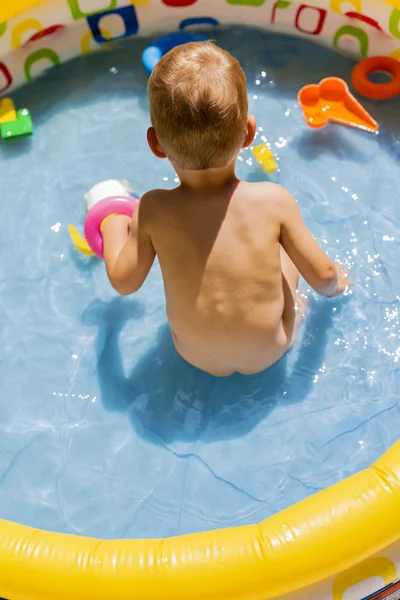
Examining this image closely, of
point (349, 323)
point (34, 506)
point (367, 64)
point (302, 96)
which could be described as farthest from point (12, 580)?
point (367, 64)

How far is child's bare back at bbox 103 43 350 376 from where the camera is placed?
133 centimetres

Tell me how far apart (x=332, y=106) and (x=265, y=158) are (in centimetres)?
33

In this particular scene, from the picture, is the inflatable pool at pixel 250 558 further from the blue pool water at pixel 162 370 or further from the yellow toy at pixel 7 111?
the yellow toy at pixel 7 111

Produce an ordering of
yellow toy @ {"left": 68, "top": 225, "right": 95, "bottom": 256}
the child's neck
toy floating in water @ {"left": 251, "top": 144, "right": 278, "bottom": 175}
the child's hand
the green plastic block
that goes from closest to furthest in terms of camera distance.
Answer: the child's neck → the child's hand → yellow toy @ {"left": 68, "top": 225, "right": 95, "bottom": 256} → toy floating in water @ {"left": 251, "top": 144, "right": 278, "bottom": 175} → the green plastic block

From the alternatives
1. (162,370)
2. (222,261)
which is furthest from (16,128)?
(222,261)

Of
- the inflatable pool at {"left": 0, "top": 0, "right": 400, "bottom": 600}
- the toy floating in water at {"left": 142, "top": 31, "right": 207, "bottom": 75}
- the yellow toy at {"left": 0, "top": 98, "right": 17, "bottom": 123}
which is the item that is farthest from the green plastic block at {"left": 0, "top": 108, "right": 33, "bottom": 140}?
the inflatable pool at {"left": 0, "top": 0, "right": 400, "bottom": 600}

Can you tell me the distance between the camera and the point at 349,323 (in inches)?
83.7

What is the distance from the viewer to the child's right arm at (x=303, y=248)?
5.10ft

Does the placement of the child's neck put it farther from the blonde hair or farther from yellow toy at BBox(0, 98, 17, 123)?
yellow toy at BBox(0, 98, 17, 123)

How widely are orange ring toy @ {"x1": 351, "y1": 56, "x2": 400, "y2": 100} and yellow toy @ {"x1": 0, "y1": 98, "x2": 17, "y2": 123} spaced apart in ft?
4.10

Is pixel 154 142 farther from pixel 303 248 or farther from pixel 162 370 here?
pixel 162 370

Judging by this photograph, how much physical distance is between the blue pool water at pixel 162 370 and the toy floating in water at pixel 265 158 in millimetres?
40

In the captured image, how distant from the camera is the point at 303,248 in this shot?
161 cm

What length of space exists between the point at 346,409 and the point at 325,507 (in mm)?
554
